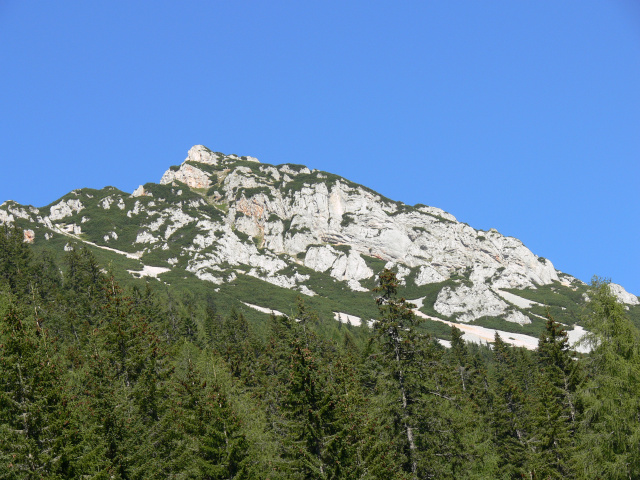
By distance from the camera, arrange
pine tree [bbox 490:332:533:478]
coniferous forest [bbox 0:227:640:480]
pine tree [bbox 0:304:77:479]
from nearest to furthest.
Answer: pine tree [bbox 0:304:77:479], coniferous forest [bbox 0:227:640:480], pine tree [bbox 490:332:533:478]

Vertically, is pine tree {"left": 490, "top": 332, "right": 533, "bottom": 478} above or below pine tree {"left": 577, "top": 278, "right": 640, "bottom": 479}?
below

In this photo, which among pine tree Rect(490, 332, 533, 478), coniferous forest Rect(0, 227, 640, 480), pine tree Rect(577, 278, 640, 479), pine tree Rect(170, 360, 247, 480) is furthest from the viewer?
pine tree Rect(490, 332, 533, 478)

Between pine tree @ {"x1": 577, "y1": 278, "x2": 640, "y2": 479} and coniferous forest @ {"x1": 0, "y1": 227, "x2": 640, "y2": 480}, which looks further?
pine tree @ {"x1": 577, "y1": 278, "x2": 640, "y2": 479}

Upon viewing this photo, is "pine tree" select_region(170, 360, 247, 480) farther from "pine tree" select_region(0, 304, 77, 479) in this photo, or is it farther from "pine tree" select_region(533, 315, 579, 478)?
"pine tree" select_region(533, 315, 579, 478)

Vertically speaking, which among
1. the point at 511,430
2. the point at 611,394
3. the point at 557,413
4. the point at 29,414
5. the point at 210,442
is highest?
the point at 611,394

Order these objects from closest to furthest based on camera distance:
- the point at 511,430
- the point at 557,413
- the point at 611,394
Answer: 1. the point at 611,394
2. the point at 557,413
3. the point at 511,430

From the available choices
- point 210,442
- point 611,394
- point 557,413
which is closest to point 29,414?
point 210,442

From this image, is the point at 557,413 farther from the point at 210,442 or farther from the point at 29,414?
the point at 29,414

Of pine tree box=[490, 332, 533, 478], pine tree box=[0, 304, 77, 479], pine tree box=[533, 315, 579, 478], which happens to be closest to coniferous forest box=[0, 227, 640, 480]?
pine tree box=[0, 304, 77, 479]

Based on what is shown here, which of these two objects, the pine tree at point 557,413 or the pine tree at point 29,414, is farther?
the pine tree at point 557,413

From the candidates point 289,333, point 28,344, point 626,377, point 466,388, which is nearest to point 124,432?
point 28,344

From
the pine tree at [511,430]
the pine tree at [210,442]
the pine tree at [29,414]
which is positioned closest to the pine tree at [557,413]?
the pine tree at [511,430]

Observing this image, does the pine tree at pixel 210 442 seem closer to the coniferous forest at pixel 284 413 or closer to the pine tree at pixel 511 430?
the coniferous forest at pixel 284 413

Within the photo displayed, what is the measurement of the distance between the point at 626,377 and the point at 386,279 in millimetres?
13355
